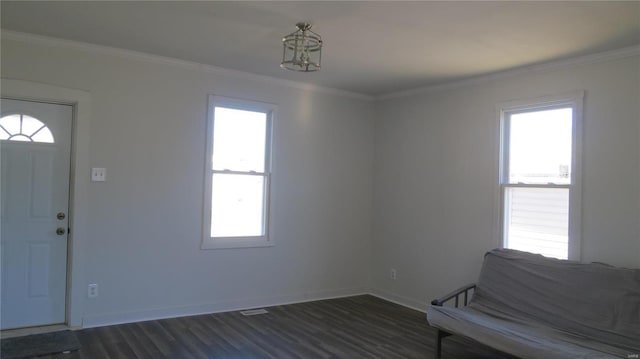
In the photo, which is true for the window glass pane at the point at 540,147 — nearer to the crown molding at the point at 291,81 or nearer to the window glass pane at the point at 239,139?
the crown molding at the point at 291,81

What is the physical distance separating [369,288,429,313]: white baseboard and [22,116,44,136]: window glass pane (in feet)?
13.4

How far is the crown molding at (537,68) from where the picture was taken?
3524mm

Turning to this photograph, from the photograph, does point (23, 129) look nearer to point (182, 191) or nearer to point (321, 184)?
point (182, 191)

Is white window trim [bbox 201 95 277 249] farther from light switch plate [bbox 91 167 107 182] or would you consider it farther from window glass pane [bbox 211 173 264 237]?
light switch plate [bbox 91 167 107 182]

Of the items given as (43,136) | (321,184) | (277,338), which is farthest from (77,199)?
(321,184)

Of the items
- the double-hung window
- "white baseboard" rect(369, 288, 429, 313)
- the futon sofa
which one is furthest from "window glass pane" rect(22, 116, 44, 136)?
the double-hung window

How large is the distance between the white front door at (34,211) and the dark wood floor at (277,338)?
0.53 meters

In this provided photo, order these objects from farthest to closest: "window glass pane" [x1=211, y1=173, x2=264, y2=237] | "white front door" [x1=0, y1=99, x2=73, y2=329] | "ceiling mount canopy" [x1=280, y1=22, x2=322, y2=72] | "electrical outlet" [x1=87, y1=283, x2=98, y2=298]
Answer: "window glass pane" [x1=211, y1=173, x2=264, y2=237], "electrical outlet" [x1=87, y1=283, x2=98, y2=298], "white front door" [x1=0, y1=99, x2=73, y2=329], "ceiling mount canopy" [x1=280, y1=22, x2=322, y2=72]

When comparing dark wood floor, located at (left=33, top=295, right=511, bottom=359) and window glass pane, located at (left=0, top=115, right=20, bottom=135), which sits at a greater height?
window glass pane, located at (left=0, top=115, right=20, bottom=135)

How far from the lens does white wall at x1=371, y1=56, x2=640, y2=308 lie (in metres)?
3.52

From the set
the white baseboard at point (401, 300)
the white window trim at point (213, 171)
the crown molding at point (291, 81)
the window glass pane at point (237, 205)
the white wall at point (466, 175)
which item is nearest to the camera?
the white wall at point (466, 175)

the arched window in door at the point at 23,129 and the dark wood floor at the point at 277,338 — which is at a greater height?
the arched window in door at the point at 23,129

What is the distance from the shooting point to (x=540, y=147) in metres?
4.07

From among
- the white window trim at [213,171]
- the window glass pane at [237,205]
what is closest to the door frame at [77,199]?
the white window trim at [213,171]
